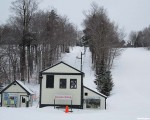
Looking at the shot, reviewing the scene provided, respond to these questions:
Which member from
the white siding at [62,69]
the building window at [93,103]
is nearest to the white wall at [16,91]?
the white siding at [62,69]

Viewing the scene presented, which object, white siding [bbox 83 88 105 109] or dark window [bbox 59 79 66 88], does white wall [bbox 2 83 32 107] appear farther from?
white siding [bbox 83 88 105 109]

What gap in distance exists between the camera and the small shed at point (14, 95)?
3716 cm

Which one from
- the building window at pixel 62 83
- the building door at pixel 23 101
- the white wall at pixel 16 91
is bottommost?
the building door at pixel 23 101

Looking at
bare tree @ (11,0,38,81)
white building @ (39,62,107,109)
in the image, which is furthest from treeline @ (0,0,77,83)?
white building @ (39,62,107,109)

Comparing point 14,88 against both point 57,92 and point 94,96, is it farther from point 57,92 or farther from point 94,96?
point 94,96

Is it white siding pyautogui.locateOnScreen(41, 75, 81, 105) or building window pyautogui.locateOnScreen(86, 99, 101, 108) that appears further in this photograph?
building window pyautogui.locateOnScreen(86, 99, 101, 108)

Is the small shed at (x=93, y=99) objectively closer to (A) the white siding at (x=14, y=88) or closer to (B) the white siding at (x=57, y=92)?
(B) the white siding at (x=57, y=92)

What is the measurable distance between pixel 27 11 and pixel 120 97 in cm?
2217

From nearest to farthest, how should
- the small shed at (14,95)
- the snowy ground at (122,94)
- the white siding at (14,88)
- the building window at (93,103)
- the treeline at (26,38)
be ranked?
the snowy ground at (122,94), the building window at (93,103), the small shed at (14,95), the white siding at (14,88), the treeline at (26,38)

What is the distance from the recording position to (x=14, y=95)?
37188 mm

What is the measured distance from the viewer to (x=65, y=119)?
2188 cm

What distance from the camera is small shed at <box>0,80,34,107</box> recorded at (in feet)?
122

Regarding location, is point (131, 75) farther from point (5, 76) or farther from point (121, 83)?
point (5, 76)

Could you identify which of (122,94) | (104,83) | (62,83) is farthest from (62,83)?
(122,94)
